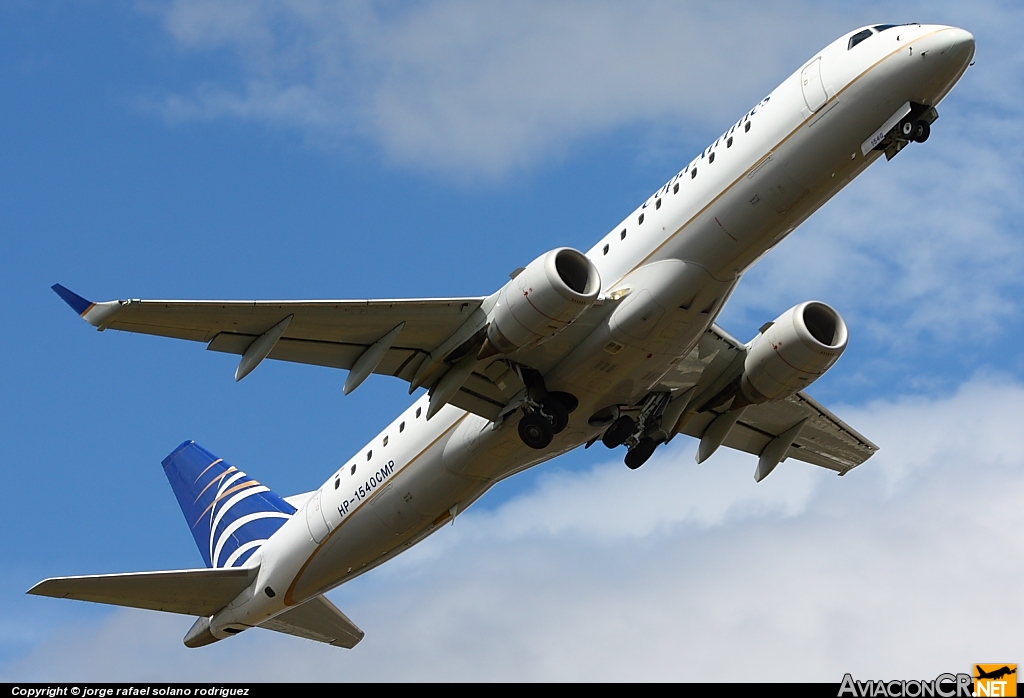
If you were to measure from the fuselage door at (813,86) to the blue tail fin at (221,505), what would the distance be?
16.4 metres

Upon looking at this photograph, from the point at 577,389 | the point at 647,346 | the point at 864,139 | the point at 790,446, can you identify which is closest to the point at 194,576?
the point at 577,389

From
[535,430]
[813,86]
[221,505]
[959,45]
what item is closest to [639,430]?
[535,430]

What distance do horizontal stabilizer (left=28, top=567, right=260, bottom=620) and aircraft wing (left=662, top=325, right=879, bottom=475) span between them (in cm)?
1098

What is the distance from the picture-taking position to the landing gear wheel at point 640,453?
27.3 meters

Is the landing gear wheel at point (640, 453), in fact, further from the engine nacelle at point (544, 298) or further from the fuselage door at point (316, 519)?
the fuselage door at point (316, 519)

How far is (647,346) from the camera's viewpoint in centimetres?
2405

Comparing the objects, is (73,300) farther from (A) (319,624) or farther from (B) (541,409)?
(A) (319,624)

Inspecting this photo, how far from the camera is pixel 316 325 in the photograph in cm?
2380

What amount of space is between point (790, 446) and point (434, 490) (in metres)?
9.94

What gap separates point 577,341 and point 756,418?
8627 mm

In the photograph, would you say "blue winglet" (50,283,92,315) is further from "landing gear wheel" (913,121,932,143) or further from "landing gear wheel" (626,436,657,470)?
"landing gear wheel" (913,121,932,143)


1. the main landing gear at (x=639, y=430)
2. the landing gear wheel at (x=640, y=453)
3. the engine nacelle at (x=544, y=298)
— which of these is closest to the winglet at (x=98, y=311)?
the engine nacelle at (x=544, y=298)

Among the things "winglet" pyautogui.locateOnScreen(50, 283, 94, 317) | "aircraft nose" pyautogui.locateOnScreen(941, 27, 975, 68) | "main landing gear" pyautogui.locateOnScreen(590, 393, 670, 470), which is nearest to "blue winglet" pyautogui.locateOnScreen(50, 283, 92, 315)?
"winglet" pyautogui.locateOnScreen(50, 283, 94, 317)

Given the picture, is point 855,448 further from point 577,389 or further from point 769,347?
point 577,389
